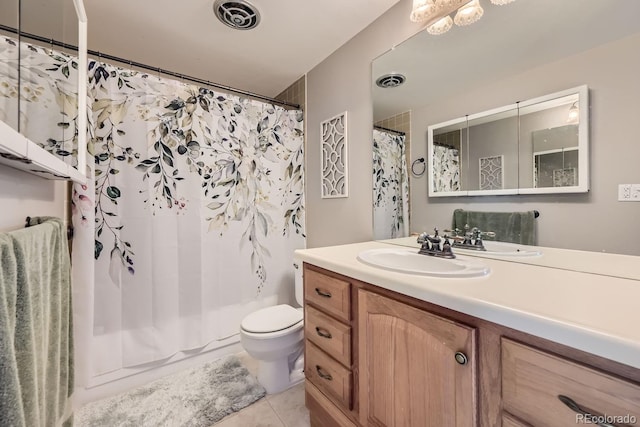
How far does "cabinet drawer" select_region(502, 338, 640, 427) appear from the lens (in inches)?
17.6

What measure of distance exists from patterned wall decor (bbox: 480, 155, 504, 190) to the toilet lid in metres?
1.24

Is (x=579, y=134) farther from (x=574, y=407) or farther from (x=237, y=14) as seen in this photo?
(x=237, y=14)

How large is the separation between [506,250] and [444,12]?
3.85ft

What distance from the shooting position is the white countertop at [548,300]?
1.53 ft

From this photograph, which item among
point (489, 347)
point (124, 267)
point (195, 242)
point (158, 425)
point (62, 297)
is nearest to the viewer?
point (489, 347)

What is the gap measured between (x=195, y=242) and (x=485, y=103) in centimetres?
184

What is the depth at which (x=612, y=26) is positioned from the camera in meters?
0.84

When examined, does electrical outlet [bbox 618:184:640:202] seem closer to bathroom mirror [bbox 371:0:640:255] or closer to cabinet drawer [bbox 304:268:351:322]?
bathroom mirror [bbox 371:0:640:255]

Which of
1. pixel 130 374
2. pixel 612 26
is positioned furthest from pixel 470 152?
pixel 130 374

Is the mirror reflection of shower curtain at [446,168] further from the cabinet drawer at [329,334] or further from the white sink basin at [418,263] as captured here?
the cabinet drawer at [329,334]

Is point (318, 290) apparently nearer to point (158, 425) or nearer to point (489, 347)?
point (489, 347)

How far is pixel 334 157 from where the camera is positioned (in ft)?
6.18

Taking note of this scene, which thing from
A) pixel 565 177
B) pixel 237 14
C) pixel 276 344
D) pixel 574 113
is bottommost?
pixel 276 344

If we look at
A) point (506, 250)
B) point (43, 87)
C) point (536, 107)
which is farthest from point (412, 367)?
point (43, 87)
